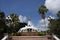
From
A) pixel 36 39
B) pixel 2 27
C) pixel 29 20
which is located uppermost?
pixel 29 20

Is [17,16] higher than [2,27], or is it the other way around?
[17,16]

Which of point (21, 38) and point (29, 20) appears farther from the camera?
point (29, 20)

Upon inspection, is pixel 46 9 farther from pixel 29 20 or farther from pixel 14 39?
pixel 14 39

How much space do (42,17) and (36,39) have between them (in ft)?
85.0

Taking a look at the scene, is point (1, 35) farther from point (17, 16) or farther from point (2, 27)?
point (17, 16)

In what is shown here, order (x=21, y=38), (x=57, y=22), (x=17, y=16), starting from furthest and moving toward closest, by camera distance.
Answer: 1. (x=17, y=16)
2. (x=57, y=22)
3. (x=21, y=38)

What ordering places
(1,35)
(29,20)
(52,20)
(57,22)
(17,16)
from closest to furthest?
(1,35)
(57,22)
(52,20)
(29,20)
(17,16)

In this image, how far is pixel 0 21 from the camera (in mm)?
27969

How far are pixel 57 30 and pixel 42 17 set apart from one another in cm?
2505

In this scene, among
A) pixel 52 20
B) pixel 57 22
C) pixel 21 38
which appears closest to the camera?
pixel 21 38

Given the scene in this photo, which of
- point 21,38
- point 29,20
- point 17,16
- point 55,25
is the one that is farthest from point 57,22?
point 17,16

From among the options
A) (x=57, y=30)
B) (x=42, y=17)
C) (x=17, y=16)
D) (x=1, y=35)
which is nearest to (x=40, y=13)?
(x=42, y=17)

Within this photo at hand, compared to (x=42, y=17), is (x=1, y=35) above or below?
below

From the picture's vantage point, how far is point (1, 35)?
1030 inches
